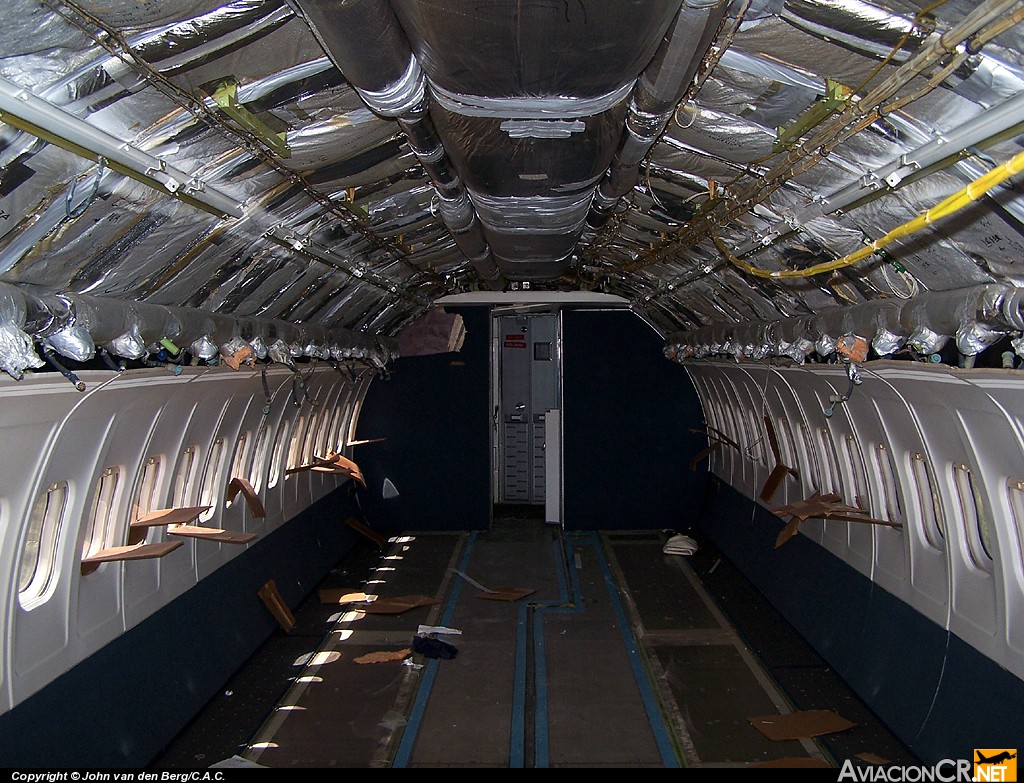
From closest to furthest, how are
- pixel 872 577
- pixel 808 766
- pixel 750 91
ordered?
1. pixel 750 91
2. pixel 808 766
3. pixel 872 577

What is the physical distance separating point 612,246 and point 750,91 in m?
5.19

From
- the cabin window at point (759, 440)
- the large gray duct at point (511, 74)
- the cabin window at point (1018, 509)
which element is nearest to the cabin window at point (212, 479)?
the large gray duct at point (511, 74)

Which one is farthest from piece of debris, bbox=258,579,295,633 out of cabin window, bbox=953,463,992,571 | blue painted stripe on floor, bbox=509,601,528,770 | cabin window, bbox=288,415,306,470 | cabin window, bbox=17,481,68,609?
cabin window, bbox=953,463,992,571

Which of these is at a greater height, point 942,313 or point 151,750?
point 942,313

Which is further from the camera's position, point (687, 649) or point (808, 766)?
point (687, 649)

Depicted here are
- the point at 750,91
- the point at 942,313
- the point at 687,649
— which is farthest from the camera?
the point at 687,649

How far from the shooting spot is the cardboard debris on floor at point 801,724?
6.99 m

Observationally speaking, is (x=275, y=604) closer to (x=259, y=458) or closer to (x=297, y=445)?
(x=259, y=458)

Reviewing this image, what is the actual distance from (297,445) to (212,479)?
10.1 feet

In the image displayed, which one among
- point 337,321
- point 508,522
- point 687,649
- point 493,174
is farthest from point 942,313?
point 508,522

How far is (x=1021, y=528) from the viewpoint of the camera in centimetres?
559

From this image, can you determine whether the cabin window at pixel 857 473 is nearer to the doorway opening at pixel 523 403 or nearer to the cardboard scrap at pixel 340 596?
the cardboard scrap at pixel 340 596

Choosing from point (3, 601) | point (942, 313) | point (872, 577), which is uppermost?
point (942, 313)

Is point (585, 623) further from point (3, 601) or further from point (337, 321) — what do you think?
point (3, 601)
